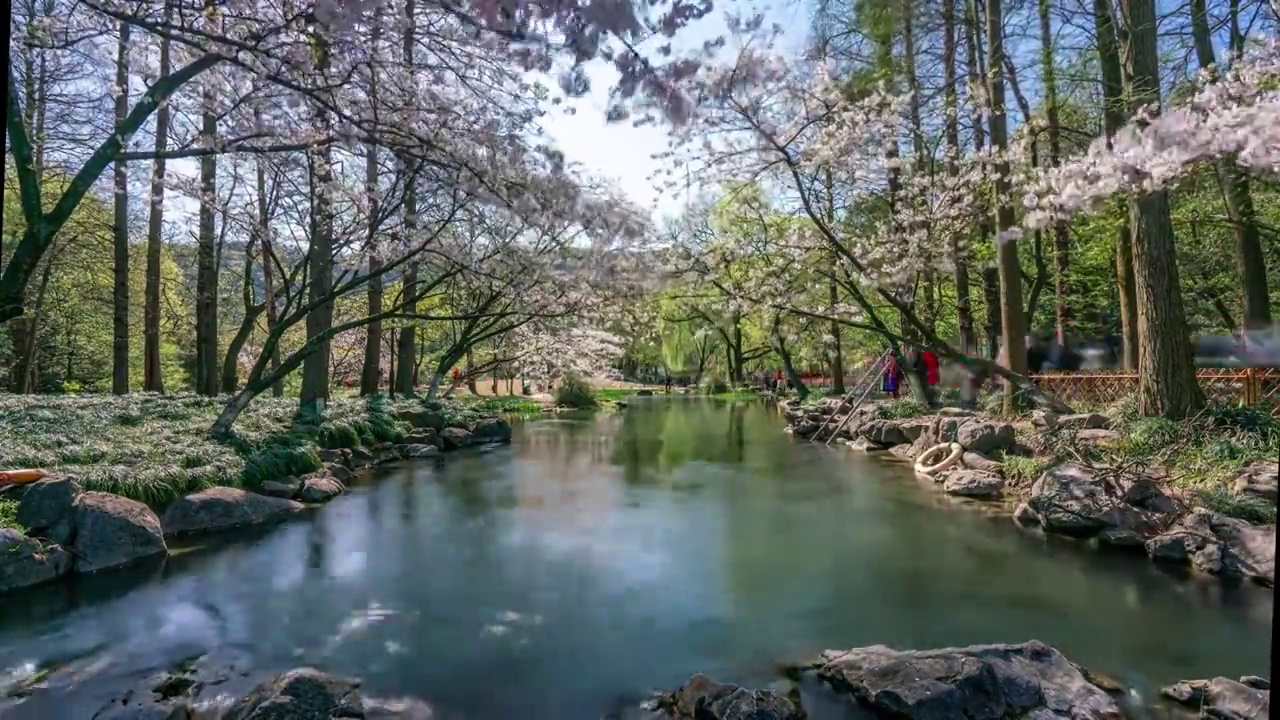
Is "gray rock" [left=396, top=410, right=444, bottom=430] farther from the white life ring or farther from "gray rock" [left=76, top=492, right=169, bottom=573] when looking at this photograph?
the white life ring

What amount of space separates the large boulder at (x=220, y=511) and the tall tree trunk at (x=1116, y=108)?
9.06m

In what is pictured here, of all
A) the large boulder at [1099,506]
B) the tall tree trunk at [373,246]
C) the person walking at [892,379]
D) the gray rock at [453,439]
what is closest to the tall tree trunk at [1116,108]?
the large boulder at [1099,506]

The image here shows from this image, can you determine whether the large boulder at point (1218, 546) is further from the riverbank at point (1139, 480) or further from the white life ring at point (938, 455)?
the white life ring at point (938, 455)

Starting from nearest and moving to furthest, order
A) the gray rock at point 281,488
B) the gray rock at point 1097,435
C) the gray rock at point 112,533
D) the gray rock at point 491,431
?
the gray rock at point 112,533 → the gray rock at point 1097,435 → the gray rock at point 281,488 → the gray rock at point 491,431

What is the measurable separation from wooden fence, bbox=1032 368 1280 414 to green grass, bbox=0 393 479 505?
1008 centimetres

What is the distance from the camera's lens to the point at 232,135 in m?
5.26

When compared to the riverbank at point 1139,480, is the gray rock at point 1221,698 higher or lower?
lower

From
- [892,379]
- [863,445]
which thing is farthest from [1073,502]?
[892,379]

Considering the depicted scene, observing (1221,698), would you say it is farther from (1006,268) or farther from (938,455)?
(1006,268)

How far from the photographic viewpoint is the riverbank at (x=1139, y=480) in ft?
17.4

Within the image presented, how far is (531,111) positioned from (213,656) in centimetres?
444

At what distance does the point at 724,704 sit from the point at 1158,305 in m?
6.82

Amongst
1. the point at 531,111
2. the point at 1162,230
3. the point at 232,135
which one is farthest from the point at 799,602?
the point at 1162,230

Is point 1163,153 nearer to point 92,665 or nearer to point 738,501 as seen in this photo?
point 738,501
